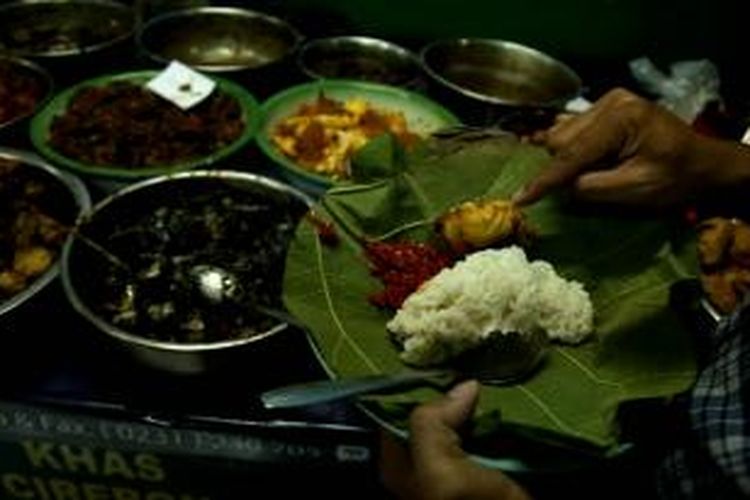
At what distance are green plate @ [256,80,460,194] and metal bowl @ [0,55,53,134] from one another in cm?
90

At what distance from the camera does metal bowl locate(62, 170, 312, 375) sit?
2215 millimetres

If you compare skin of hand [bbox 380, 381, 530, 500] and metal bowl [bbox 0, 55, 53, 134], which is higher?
skin of hand [bbox 380, 381, 530, 500]

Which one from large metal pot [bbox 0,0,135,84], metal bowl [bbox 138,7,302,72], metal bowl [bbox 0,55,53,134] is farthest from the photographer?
metal bowl [bbox 138,7,302,72]

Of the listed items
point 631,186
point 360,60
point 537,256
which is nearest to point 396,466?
point 537,256

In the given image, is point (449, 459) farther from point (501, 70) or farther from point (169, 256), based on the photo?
point (501, 70)

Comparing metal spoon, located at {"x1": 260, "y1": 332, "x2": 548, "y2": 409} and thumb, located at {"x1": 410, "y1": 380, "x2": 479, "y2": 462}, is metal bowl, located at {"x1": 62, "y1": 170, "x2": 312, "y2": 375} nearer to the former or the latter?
metal spoon, located at {"x1": 260, "y1": 332, "x2": 548, "y2": 409}

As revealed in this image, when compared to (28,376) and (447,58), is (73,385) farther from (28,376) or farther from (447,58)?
(447,58)

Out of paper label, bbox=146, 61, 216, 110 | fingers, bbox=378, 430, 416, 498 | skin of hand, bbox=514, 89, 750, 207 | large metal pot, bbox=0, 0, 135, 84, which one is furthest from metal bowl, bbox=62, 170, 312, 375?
large metal pot, bbox=0, 0, 135, 84

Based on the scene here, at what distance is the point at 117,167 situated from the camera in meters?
2.96

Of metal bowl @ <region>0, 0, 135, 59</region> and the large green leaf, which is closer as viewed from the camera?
the large green leaf

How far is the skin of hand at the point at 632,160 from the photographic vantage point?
2.06 m

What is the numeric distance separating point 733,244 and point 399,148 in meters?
1.10

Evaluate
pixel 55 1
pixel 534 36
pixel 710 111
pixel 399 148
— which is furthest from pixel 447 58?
pixel 55 1

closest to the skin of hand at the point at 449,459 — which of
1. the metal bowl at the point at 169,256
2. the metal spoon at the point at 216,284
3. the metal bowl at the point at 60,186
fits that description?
the metal bowl at the point at 169,256
